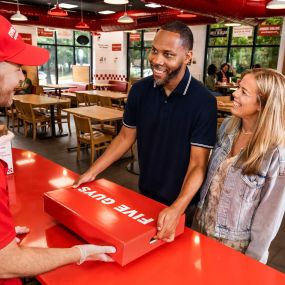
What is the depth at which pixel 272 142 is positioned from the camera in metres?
1.26

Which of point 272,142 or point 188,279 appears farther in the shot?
point 272,142

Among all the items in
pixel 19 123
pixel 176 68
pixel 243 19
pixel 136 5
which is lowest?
pixel 19 123

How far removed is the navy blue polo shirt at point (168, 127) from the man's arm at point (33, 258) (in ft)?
2.37

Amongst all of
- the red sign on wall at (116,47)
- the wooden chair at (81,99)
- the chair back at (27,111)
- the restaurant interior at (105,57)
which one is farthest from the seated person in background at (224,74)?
the chair back at (27,111)

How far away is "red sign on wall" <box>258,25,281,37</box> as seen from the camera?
8637 millimetres

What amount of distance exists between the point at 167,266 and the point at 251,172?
1.82 feet

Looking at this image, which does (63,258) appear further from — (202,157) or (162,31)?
(162,31)

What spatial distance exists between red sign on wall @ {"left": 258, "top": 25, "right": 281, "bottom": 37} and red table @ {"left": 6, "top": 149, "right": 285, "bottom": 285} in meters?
9.10

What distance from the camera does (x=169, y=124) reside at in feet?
4.97

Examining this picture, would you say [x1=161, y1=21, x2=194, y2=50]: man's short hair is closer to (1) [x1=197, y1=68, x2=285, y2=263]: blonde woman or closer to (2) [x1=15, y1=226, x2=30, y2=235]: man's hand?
(1) [x1=197, y1=68, x2=285, y2=263]: blonde woman

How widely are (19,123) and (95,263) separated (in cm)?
720

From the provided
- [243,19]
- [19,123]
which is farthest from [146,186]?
[19,123]

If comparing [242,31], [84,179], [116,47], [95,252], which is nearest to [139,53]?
[116,47]

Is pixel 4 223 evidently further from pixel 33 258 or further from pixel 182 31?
pixel 182 31
